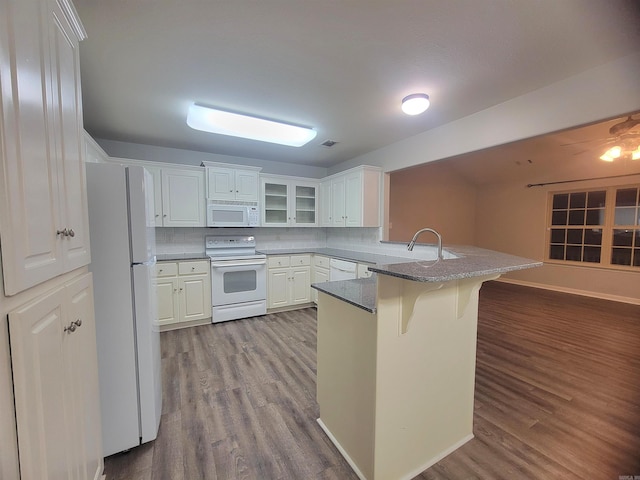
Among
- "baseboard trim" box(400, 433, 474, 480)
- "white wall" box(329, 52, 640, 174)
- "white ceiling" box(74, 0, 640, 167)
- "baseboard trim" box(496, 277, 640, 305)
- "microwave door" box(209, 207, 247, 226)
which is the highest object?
"white ceiling" box(74, 0, 640, 167)

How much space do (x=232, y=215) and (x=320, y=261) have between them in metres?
1.51

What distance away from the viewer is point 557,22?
150 cm

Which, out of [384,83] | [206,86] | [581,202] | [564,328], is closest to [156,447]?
[206,86]

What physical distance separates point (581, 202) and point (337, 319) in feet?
21.8

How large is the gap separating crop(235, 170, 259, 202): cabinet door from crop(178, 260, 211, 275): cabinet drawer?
1065 mm

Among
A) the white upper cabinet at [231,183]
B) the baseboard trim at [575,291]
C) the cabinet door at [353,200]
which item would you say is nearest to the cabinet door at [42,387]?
the white upper cabinet at [231,183]

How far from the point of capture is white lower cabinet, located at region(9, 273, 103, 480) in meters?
0.67

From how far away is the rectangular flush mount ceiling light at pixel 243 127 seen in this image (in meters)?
2.63

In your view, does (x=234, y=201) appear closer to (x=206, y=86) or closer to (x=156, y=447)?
(x=206, y=86)

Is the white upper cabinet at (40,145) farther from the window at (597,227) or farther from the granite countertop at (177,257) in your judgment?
the window at (597,227)

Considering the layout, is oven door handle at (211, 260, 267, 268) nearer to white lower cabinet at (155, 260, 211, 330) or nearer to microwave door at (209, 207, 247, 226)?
white lower cabinet at (155, 260, 211, 330)

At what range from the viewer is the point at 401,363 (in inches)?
52.7

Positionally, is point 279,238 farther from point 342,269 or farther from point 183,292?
point 183,292

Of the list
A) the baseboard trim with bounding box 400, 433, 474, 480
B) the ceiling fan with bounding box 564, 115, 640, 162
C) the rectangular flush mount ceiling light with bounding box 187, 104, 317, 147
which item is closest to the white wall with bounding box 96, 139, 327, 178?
the rectangular flush mount ceiling light with bounding box 187, 104, 317, 147
